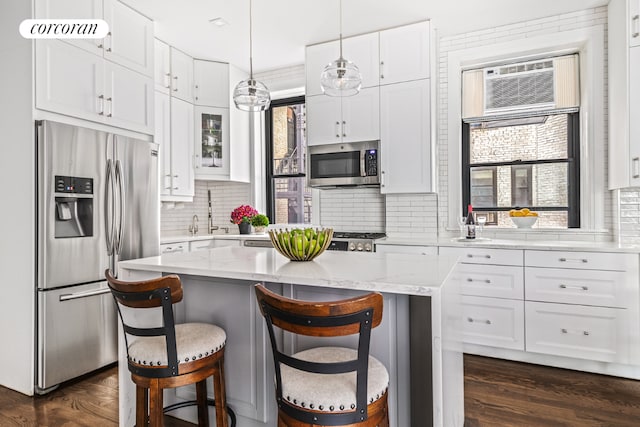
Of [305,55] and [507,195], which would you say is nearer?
[507,195]

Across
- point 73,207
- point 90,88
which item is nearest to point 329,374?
point 73,207

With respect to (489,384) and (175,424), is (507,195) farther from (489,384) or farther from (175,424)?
(175,424)

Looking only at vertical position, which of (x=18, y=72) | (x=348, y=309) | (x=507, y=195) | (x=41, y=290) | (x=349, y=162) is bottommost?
(x=41, y=290)

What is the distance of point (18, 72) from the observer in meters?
2.55

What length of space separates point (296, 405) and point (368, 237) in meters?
2.35

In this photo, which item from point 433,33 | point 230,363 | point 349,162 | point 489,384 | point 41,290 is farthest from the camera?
point 349,162

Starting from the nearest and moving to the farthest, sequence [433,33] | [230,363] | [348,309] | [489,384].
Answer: [348,309] < [230,363] < [489,384] < [433,33]

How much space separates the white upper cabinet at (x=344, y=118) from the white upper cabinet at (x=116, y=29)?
5.26 ft

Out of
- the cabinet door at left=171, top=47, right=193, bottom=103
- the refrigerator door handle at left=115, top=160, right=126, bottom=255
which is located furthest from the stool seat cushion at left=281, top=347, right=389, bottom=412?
the cabinet door at left=171, top=47, right=193, bottom=103

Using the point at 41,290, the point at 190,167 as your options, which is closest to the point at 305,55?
the point at 190,167

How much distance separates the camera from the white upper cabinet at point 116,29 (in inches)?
104

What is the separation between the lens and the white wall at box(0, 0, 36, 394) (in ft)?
8.11

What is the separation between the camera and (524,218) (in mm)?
3391

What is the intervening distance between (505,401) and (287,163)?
11.2 ft
